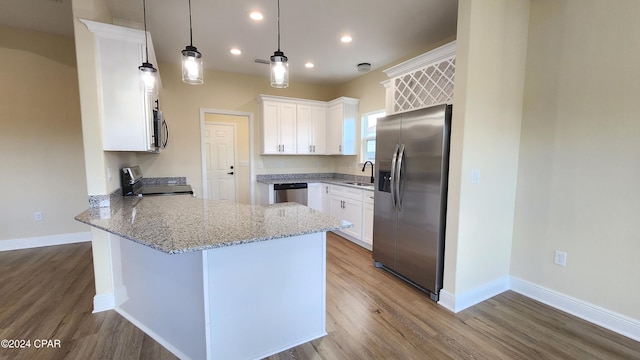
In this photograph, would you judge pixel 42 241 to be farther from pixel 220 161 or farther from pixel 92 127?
pixel 220 161

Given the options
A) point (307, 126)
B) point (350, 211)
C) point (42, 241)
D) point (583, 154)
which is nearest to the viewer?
point (583, 154)

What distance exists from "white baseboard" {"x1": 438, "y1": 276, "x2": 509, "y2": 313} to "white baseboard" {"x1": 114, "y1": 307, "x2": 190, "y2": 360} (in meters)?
2.04

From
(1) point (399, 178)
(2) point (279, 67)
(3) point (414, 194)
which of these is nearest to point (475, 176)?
(3) point (414, 194)

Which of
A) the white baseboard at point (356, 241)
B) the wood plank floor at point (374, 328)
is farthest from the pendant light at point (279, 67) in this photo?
the white baseboard at point (356, 241)

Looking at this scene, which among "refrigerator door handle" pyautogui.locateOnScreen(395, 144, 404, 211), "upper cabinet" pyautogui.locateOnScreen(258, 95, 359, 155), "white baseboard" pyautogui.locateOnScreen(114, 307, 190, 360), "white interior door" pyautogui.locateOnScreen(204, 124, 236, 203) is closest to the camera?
"white baseboard" pyautogui.locateOnScreen(114, 307, 190, 360)

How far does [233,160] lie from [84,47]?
4327 millimetres

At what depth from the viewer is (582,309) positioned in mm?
2182

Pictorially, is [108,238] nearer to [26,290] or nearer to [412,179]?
[26,290]

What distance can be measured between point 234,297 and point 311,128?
381cm

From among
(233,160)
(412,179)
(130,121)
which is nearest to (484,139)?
(412,179)

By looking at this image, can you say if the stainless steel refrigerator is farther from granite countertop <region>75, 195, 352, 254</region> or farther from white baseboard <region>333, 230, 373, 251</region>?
granite countertop <region>75, 195, 352, 254</region>

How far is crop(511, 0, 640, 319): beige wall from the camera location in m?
1.95

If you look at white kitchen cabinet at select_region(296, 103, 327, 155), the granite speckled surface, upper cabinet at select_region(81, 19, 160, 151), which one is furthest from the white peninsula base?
white kitchen cabinet at select_region(296, 103, 327, 155)

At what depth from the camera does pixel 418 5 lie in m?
2.57
